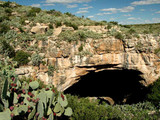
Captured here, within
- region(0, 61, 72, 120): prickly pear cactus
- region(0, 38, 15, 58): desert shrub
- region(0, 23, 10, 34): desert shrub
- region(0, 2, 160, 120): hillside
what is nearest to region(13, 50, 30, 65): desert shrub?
region(0, 2, 160, 120): hillside

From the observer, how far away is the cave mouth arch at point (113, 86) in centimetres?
1528

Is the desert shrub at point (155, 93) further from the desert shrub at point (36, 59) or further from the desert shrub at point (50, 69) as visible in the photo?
the desert shrub at point (36, 59)

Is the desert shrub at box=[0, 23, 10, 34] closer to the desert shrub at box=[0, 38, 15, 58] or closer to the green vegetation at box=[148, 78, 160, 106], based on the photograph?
the desert shrub at box=[0, 38, 15, 58]

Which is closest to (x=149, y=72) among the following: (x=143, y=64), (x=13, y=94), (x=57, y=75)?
(x=143, y=64)

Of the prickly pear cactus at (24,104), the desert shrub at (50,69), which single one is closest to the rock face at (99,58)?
the desert shrub at (50,69)

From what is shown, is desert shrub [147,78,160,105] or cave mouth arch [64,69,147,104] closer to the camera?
desert shrub [147,78,160,105]

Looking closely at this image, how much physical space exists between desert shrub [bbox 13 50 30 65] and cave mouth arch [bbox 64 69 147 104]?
21.5ft

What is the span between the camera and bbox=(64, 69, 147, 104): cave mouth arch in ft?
50.1

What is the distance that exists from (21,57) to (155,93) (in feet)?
38.9

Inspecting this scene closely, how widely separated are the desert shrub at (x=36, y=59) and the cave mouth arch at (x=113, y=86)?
19.0 feet

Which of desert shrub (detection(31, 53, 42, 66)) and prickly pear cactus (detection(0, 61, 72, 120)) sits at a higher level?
desert shrub (detection(31, 53, 42, 66))

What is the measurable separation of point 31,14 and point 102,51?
33.5ft

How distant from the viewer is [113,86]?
1898 cm

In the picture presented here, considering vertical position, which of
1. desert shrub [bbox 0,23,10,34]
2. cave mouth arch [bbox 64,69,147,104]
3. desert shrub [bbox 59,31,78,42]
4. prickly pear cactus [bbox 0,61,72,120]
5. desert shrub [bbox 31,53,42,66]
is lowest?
cave mouth arch [bbox 64,69,147,104]
